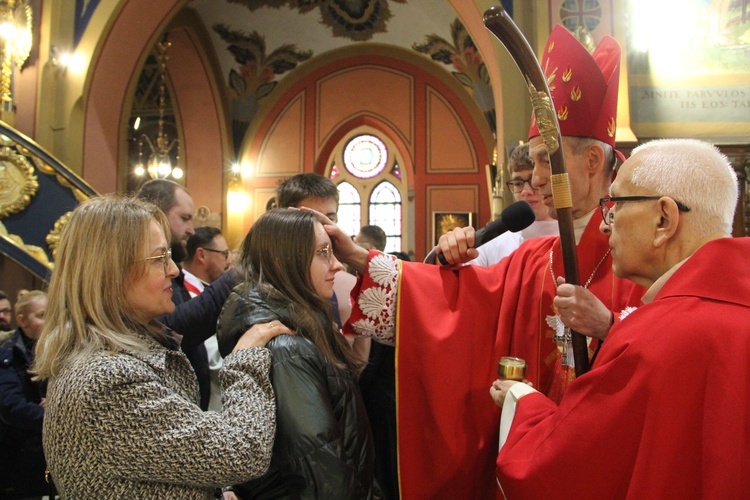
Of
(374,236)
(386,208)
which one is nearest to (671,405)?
(374,236)

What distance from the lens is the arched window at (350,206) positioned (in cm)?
1285

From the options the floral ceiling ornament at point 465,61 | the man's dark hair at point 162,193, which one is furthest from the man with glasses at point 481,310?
the floral ceiling ornament at point 465,61

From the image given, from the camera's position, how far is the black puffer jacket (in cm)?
143

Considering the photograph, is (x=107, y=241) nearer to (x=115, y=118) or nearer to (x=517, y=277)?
(x=517, y=277)

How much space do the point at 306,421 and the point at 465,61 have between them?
994 cm

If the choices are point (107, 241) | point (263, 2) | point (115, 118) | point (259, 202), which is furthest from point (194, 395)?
point (259, 202)

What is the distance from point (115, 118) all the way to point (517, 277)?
5.91 m

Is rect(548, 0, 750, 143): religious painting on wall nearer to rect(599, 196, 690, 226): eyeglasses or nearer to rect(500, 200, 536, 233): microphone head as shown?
rect(500, 200, 536, 233): microphone head

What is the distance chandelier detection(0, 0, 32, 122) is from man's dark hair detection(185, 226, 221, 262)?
11.3ft

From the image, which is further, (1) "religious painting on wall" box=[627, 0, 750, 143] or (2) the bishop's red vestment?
(1) "religious painting on wall" box=[627, 0, 750, 143]

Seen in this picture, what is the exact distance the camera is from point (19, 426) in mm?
3266

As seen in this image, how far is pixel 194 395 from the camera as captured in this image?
1.57 metres

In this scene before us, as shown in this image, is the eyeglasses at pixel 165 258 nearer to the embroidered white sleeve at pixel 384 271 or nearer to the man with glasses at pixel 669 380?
the embroidered white sleeve at pixel 384 271

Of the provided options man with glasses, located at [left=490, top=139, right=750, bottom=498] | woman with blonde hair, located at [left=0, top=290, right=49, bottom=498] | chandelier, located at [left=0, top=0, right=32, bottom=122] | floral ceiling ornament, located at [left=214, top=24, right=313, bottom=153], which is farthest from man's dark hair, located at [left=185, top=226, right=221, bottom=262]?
floral ceiling ornament, located at [left=214, top=24, right=313, bottom=153]
